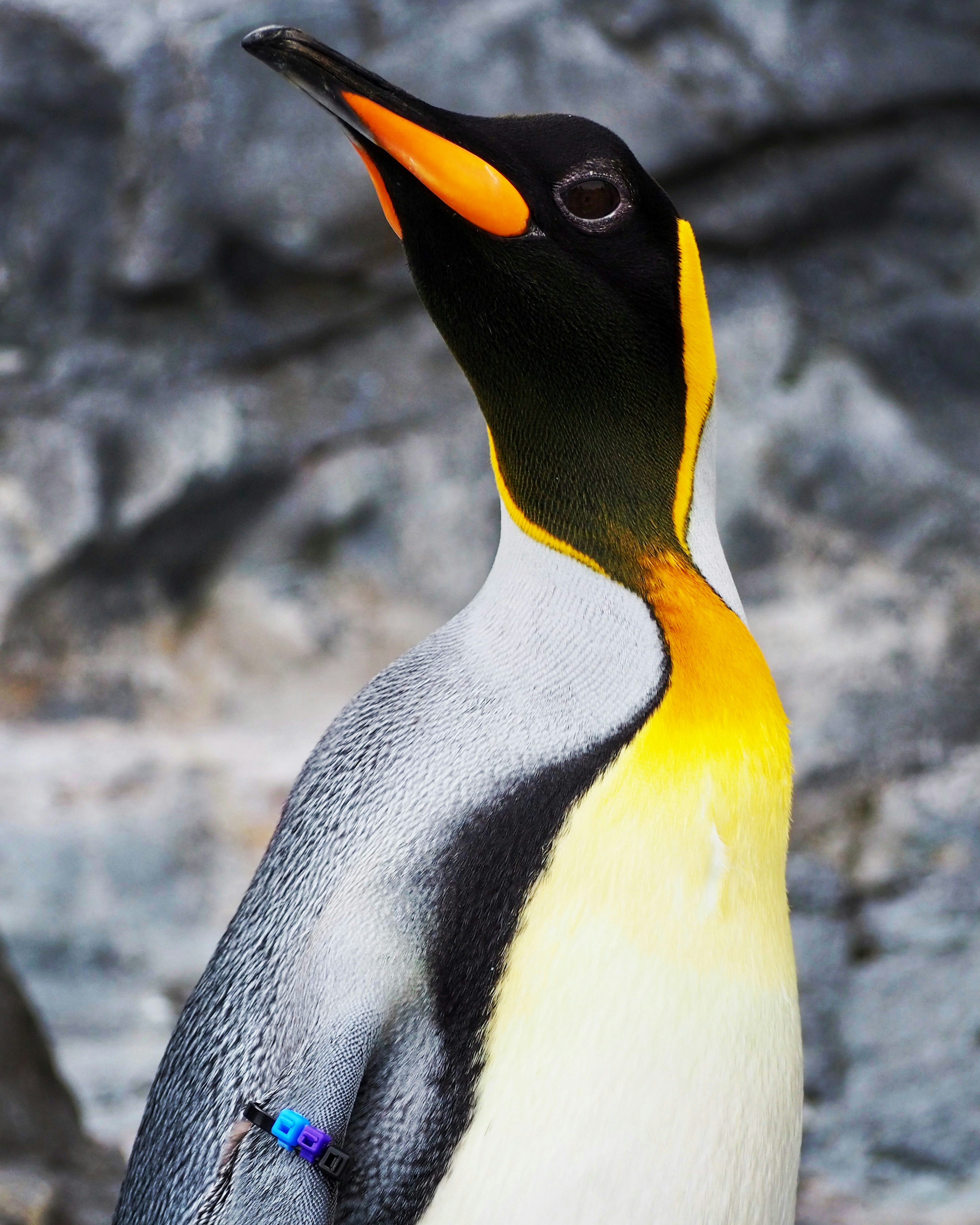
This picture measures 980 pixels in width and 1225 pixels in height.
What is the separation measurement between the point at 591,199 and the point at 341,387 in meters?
2.71

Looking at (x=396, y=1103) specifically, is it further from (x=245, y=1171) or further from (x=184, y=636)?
(x=184, y=636)

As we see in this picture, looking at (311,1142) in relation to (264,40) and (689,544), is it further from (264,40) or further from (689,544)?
(264,40)

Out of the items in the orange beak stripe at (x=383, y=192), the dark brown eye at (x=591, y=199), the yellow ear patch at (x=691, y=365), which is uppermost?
the orange beak stripe at (x=383, y=192)

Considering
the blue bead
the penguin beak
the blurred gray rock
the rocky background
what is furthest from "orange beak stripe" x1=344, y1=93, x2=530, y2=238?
the rocky background

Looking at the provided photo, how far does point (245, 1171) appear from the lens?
2.48 ft

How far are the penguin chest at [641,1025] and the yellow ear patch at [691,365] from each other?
16 centimetres

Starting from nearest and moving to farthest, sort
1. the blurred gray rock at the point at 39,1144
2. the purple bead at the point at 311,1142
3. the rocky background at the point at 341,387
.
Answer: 1. the purple bead at the point at 311,1142
2. the blurred gray rock at the point at 39,1144
3. the rocky background at the point at 341,387

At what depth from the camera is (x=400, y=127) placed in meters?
0.80

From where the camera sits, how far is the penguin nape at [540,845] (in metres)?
0.80

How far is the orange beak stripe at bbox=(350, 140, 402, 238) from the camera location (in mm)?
847

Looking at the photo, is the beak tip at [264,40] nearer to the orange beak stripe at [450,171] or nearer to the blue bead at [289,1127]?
the orange beak stripe at [450,171]

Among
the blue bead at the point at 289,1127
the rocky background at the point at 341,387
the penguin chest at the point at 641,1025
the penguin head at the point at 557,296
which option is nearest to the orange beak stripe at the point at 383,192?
the penguin head at the point at 557,296

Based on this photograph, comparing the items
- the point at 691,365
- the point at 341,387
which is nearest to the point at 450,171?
the point at 691,365

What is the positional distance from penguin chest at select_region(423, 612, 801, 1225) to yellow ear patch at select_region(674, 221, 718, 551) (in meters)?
0.16
